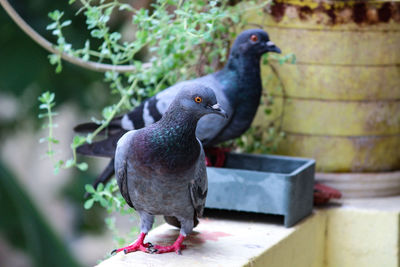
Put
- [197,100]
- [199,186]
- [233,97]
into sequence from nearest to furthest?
[197,100] → [199,186] → [233,97]

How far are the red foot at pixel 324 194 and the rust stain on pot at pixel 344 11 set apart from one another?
0.83m

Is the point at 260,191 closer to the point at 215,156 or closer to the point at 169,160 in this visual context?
the point at 215,156

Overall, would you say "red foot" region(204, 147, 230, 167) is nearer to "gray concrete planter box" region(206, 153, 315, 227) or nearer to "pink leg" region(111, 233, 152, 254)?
"gray concrete planter box" region(206, 153, 315, 227)

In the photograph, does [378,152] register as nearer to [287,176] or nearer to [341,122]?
[341,122]

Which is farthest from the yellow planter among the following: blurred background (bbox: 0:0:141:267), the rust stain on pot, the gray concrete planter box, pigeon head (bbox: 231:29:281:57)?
blurred background (bbox: 0:0:141:267)

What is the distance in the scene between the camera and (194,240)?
7.62 ft

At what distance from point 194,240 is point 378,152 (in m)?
1.31

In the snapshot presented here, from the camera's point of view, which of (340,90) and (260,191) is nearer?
(260,191)

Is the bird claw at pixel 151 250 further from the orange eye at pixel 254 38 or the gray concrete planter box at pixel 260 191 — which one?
the orange eye at pixel 254 38

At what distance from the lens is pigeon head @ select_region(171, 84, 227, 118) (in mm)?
1921

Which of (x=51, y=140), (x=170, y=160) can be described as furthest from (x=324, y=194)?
(x=51, y=140)

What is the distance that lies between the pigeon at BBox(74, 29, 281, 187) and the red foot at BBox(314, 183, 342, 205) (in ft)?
1.58

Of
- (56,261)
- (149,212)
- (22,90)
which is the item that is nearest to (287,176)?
(149,212)

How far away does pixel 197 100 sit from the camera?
1924 millimetres
